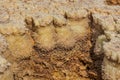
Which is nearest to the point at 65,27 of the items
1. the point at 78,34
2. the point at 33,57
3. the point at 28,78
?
the point at 78,34

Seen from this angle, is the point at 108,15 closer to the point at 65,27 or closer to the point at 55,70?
the point at 65,27

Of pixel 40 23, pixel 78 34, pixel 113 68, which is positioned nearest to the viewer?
pixel 113 68

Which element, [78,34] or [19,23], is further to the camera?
[78,34]

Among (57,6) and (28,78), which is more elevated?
(57,6)

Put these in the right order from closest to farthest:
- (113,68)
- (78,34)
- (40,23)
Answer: (113,68)
(40,23)
(78,34)

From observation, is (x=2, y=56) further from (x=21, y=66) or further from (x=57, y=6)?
(x=57, y=6)

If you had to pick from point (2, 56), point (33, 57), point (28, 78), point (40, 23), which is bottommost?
point (28, 78)

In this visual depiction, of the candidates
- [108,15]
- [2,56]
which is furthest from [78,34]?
[2,56]
